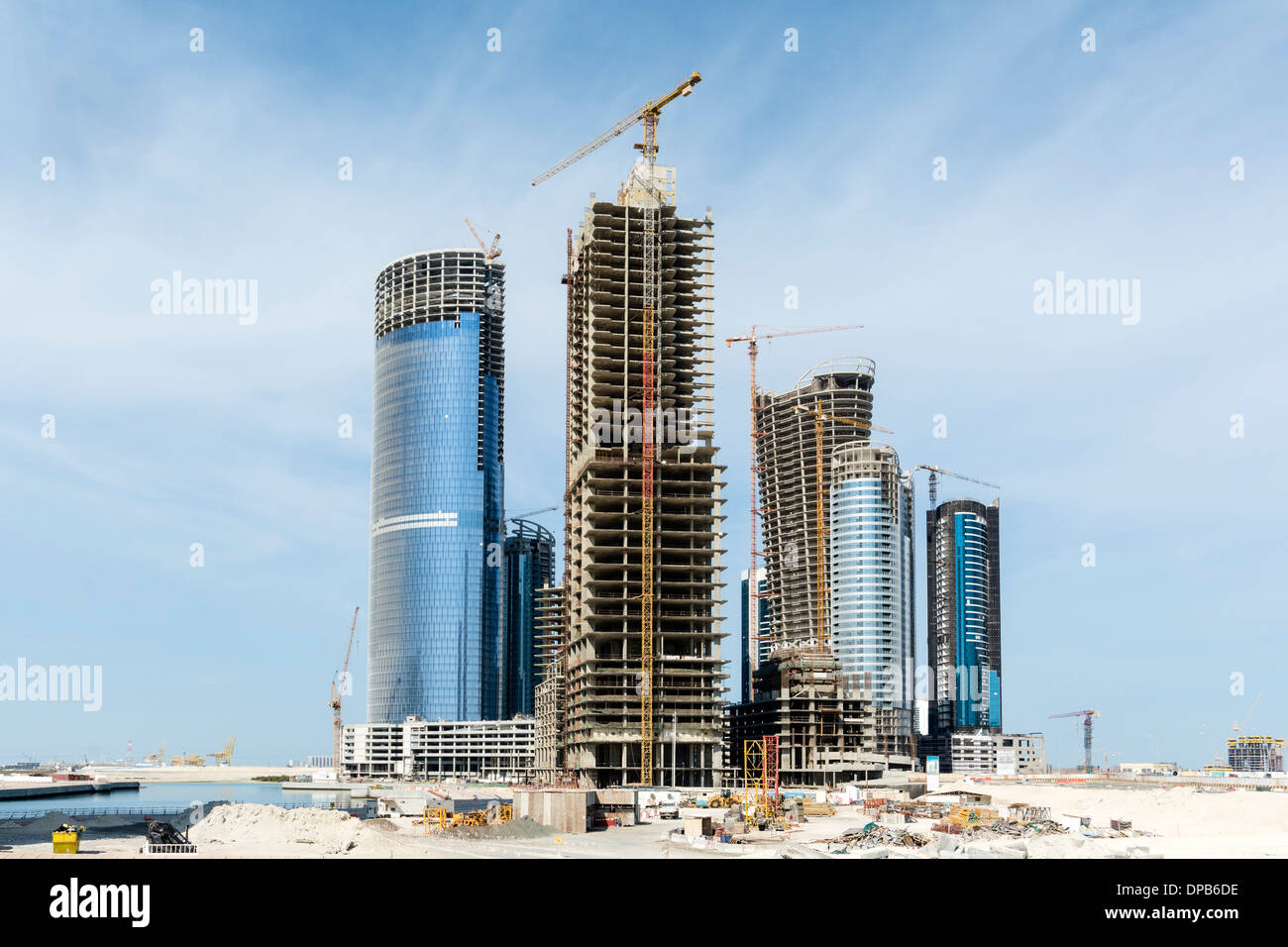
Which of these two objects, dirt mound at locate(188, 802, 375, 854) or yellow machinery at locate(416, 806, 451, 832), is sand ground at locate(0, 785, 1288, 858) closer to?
dirt mound at locate(188, 802, 375, 854)

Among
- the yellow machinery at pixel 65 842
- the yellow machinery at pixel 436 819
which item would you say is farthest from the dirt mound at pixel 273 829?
the yellow machinery at pixel 65 842

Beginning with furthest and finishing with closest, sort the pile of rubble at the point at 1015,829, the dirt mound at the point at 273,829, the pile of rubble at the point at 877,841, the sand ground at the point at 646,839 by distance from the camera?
the pile of rubble at the point at 1015,829 → the dirt mound at the point at 273,829 → the pile of rubble at the point at 877,841 → the sand ground at the point at 646,839

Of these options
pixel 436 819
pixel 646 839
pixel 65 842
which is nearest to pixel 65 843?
pixel 65 842

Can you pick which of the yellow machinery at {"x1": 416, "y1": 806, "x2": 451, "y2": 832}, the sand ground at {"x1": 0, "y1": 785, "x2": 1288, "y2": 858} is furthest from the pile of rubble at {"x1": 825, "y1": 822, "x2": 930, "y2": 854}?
the yellow machinery at {"x1": 416, "y1": 806, "x2": 451, "y2": 832}

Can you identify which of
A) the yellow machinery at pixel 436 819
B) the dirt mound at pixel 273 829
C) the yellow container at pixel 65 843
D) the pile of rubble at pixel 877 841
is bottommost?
the yellow machinery at pixel 436 819

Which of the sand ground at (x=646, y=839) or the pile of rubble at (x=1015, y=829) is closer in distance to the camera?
the sand ground at (x=646, y=839)

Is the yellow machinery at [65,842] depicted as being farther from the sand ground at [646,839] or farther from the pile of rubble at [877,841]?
the pile of rubble at [877,841]

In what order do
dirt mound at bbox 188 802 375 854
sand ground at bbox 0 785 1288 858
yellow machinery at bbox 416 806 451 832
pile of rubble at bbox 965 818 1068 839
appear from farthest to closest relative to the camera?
1. yellow machinery at bbox 416 806 451 832
2. pile of rubble at bbox 965 818 1068 839
3. dirt mound at bbox 188 802 375 854
4. sand ground at bbox 0 785 1288 858

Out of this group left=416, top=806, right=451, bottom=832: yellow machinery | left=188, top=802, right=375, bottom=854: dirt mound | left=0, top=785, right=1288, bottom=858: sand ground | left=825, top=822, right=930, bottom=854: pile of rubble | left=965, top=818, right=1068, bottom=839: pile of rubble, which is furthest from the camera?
left=416, top=806, right=451, bottom=832: yellow machinery

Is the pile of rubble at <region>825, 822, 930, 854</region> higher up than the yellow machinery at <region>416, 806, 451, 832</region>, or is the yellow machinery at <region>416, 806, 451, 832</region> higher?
the pile of rubble at <region>825, 822, 930, 854</region>

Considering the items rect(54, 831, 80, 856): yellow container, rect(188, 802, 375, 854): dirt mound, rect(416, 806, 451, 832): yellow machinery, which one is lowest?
rect(416, 806, 451, 832): yellow machinery

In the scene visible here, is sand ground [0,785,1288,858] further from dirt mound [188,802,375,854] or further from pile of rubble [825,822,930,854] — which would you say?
pile of rubble [825,822,930,854]

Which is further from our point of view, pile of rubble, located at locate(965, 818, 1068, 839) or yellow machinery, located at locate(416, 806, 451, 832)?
yellow machinery, located at locate(416, 806, 451, 832)
